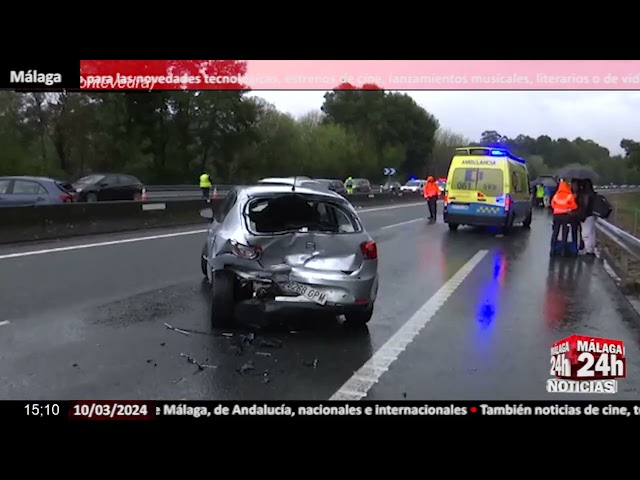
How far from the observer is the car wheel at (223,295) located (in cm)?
614

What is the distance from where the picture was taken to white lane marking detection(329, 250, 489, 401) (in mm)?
4656

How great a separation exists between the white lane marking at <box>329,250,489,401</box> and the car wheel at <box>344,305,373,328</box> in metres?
0.37

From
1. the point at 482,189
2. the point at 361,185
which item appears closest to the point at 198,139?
the point at 361,185

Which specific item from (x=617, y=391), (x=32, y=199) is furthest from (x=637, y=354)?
(x=32, y=199)

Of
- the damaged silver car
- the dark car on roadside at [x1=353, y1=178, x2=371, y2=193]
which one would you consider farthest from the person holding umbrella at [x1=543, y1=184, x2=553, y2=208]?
the damaged silver car

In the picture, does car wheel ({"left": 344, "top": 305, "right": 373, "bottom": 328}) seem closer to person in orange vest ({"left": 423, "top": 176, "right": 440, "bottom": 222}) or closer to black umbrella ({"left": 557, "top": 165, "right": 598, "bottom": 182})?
black umbrella ({"left": 557, "top": 165, "right": 598, "bottom": 182})

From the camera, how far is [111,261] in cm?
1091

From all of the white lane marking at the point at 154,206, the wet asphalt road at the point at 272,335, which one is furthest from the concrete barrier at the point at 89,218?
the wet asphalt road at the point at 272,335

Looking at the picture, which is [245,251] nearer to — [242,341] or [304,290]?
[304,290]

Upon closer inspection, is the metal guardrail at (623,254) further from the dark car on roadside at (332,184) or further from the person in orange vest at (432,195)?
the person in orange vest at (432,195)

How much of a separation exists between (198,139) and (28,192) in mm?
22237

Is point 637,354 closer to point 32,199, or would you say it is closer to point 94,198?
point 32,199

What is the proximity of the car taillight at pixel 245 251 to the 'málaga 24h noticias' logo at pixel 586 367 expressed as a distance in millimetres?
2955
